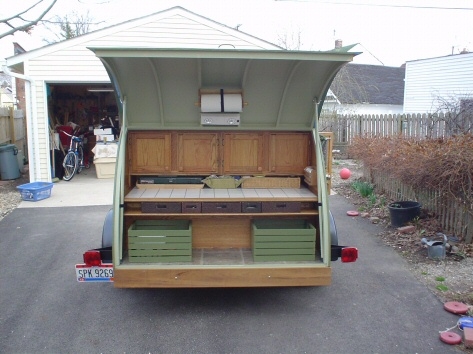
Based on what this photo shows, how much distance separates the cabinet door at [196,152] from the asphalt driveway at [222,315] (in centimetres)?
133

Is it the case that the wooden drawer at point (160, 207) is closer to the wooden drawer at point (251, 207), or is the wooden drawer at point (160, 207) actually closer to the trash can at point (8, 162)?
the wooden drawer at point (251, 207)

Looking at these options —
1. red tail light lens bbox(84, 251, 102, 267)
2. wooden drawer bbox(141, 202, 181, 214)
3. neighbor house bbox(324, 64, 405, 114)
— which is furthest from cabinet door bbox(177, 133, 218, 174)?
neighbor house bbox(324, 64, 405, 114)

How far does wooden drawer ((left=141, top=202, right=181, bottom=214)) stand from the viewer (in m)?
4.08

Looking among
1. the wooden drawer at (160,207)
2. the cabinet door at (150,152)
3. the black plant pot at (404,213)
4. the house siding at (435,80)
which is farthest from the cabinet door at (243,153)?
the house siding at (435,80)

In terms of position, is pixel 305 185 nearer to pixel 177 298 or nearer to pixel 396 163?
pixel 177 298

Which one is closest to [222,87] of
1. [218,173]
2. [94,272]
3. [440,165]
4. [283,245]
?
[218,173]

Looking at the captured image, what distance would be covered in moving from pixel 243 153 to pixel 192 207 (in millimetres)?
1055

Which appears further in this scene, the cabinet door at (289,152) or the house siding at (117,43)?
the house siding at (117,43)

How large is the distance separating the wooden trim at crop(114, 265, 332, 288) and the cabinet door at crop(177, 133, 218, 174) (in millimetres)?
1369

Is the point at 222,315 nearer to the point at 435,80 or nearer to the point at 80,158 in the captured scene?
the point at 80,158

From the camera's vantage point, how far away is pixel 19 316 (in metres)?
4.14

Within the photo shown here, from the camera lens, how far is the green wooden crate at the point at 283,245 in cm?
402

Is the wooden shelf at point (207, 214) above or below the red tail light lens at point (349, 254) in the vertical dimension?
above

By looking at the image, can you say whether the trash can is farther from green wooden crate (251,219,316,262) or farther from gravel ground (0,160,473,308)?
green wooden crate (251,219,316,262)
